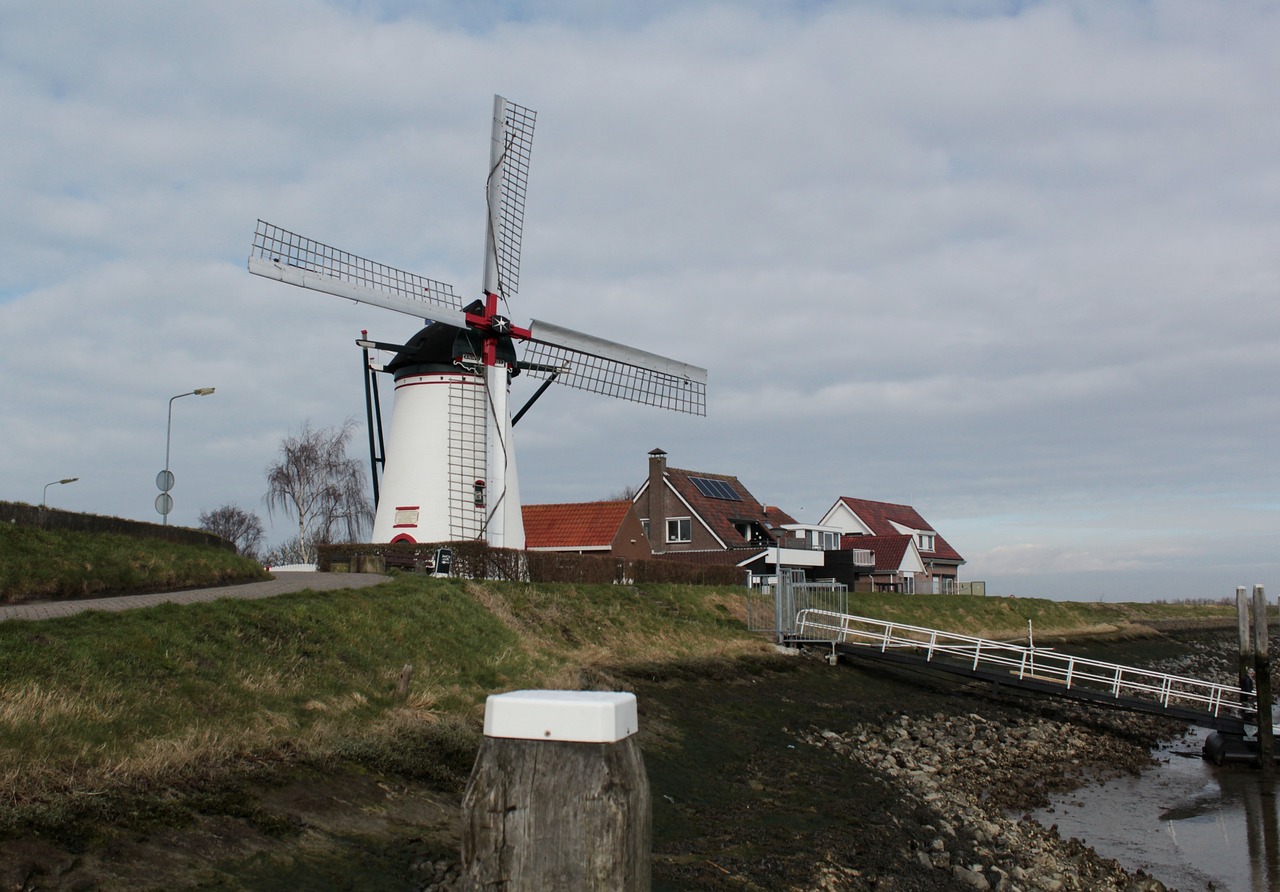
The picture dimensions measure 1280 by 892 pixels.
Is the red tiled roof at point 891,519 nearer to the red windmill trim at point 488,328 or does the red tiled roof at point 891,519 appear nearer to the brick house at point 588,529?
the brick house at point 588,529

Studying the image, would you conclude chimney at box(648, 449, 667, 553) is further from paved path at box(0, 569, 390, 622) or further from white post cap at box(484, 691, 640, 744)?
white post cap at box(484, 691, 640, 744)

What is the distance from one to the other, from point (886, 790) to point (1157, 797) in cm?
707

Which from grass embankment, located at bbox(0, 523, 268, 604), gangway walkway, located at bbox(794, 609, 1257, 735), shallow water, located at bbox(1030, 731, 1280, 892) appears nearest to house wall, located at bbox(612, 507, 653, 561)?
gangway walkway, located at bbox(794, 609, 1257, 735)

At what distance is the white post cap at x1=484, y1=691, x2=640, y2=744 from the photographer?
2789 millimetres

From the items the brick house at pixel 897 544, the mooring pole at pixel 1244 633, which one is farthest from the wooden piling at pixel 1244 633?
the brick house at pixel 897 544

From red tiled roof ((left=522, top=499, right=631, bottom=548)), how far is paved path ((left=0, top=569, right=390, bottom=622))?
21700 millimetres

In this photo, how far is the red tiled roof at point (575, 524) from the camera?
47.2 m

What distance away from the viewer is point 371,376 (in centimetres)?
3156

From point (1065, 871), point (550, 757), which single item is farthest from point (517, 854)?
point (1065, 871)

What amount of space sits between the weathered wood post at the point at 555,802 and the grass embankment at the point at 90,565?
1626cm

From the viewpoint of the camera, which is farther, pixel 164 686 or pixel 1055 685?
pixel 1055 685

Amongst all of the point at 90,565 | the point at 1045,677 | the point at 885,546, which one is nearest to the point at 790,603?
the point at 1045,677

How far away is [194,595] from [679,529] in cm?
3774

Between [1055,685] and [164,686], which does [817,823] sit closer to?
[164,686]
